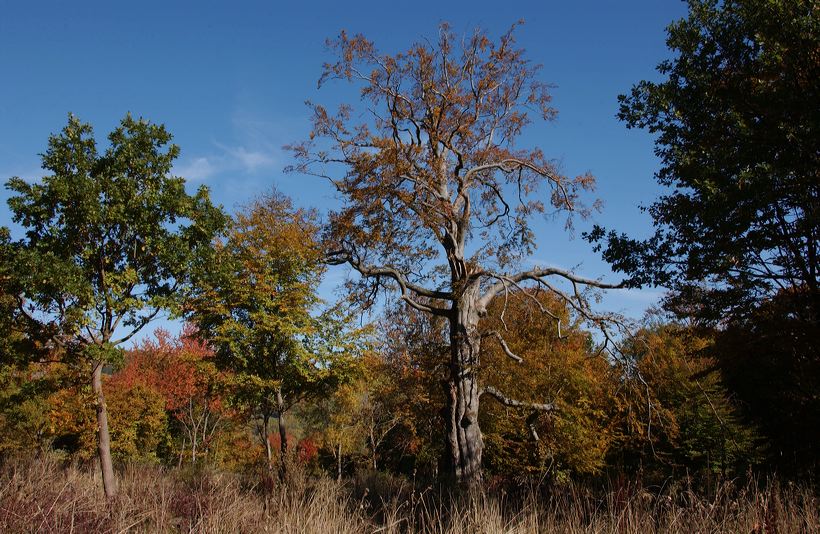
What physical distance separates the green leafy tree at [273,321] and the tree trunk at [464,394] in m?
4.71

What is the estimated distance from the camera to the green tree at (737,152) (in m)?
6.95

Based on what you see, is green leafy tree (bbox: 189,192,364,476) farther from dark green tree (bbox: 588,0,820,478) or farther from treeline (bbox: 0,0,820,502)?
dark green tree (bbox: 588,0,820,478)

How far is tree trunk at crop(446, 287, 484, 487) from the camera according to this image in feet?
38.0

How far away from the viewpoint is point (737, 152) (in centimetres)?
754

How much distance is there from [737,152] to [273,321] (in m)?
12.0

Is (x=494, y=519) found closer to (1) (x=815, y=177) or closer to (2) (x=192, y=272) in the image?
(1) (x=815, y=177)

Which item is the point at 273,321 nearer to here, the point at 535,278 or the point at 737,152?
the point at 535,278

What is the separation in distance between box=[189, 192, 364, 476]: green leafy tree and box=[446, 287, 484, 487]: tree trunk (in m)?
4.71

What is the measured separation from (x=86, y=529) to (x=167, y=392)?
2879 cm

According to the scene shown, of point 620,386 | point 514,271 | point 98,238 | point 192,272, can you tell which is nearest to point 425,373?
point 514,271

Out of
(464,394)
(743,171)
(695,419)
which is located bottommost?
(695,419)

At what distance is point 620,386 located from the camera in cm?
1156

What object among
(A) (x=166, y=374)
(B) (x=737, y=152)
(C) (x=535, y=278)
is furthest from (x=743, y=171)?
(A) (x=166, y=374)

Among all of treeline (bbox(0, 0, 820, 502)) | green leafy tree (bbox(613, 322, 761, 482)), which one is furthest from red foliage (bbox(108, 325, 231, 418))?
green leafy tree (bbox(613, 322, 761, 482))
